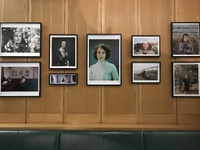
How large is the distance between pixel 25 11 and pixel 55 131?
1701mm

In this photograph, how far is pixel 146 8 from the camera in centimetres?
330

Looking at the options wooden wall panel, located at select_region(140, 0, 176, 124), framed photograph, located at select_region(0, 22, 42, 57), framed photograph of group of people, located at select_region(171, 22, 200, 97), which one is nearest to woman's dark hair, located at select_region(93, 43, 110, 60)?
wooden wall panel, located at select_region(140, 0, 176, 124)

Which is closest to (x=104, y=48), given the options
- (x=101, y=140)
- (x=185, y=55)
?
(x=185, y=55)

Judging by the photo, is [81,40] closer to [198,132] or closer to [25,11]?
[25,11]

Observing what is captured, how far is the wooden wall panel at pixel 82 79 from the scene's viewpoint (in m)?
3.25

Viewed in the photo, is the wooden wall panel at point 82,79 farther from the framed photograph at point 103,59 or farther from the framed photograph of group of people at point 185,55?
the framed photograph of group of people at point 185,55

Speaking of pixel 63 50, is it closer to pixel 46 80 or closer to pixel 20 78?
pixel 46 80

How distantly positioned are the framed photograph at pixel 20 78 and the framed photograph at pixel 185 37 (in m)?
1.92

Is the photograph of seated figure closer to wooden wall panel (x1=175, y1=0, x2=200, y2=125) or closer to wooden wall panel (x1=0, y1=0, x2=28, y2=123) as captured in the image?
wooden wall panel (x1=0, y1=0, x2=28, y2=123)

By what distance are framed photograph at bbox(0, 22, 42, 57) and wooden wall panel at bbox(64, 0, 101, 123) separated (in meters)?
0.47

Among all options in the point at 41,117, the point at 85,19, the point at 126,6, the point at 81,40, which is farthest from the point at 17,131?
the point at 126,6

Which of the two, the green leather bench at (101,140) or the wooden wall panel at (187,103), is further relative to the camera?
the wooden wall panel at (187,103)

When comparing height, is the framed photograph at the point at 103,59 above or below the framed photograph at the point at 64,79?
above

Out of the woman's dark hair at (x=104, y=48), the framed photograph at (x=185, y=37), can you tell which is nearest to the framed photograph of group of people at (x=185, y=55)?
the framed photograph at (x=185, y=37)
